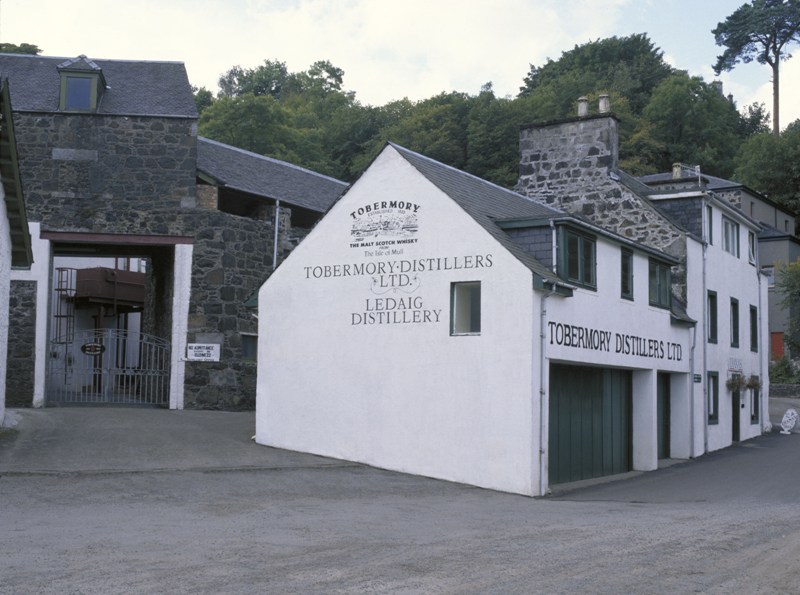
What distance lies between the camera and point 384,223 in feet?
71.6

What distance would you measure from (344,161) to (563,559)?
186ft

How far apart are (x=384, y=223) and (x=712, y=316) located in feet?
43.6

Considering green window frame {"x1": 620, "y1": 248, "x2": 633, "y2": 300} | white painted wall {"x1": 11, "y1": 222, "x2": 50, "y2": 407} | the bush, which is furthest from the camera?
the bush

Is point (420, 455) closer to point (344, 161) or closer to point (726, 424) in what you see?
point (726, 424)

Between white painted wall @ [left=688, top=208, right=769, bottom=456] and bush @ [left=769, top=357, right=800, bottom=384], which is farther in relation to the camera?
bush @ [left=769, top=357, right=800, bottom=384]

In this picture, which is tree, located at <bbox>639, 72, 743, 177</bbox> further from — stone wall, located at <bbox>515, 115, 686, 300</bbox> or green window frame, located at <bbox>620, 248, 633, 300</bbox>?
green window frame, located at <bbox>620, 248, 633, 300</bbox>

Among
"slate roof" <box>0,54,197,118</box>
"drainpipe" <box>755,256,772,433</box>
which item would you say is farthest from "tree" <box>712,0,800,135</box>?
"slate roof" <box>0,54,197,118</box>

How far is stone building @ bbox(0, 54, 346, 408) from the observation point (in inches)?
1110

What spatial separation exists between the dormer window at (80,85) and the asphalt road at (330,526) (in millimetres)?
9371

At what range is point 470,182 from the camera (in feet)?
78.9

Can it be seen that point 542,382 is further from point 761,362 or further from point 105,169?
point 761,362

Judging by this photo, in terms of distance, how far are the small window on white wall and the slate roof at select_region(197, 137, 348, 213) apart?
10.2 m

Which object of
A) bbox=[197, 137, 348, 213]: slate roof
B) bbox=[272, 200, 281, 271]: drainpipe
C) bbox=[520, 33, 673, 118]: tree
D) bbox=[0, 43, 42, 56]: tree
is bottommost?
bbox=[272, 200, 281, 271]: drainpipe

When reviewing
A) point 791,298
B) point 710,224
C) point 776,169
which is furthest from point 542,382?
point 776,169
